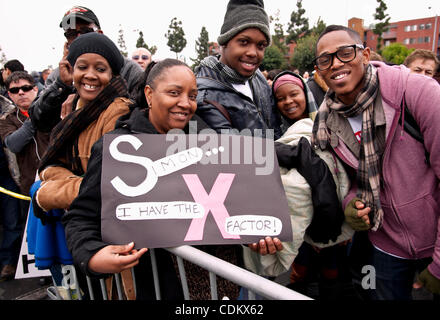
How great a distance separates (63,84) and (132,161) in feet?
4.31

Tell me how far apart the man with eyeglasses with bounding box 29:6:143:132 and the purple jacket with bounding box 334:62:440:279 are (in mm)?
1598

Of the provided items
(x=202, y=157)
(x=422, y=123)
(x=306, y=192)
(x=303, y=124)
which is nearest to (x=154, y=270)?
(x=202, y=157)

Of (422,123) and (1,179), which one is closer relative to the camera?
(422,123)

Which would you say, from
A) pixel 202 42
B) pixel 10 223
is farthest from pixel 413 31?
pixel 10 223

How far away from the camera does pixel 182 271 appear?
1445mm

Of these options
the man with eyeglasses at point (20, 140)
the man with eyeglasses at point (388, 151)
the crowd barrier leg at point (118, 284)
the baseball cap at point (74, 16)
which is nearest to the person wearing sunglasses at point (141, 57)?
the man with eyeglasses at point (20, 140)

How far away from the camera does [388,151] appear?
1608 millimetres

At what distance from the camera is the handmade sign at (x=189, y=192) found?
4.46 ft

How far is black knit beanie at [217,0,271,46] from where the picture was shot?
74.7 inches

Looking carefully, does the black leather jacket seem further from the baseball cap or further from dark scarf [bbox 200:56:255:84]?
the baseball cap

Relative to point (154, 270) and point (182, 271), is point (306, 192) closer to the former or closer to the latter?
point (182, 271)

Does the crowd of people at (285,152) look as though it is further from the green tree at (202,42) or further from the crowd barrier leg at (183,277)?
the green tree at (202,42)

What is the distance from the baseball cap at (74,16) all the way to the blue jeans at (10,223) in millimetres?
2404

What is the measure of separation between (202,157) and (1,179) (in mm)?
3660
